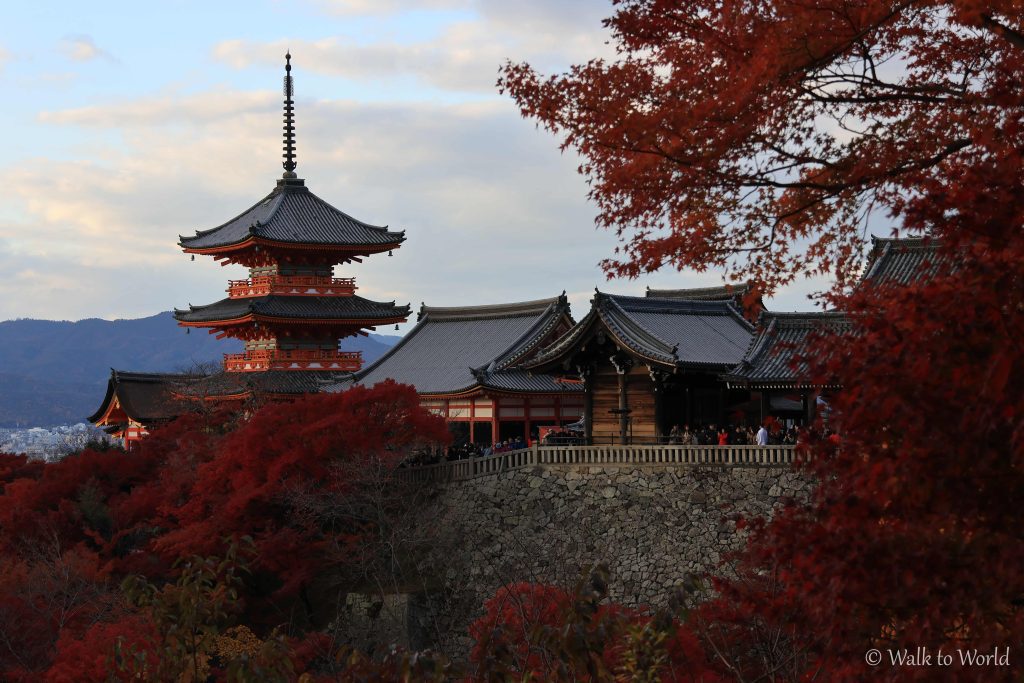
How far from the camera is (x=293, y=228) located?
38.0 m

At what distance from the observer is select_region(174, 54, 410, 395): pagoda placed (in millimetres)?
36906

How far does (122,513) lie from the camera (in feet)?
92.7

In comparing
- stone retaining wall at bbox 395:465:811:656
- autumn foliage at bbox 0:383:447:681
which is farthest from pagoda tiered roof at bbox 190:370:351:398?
stone retaining wall at bbox 395:465:811:656

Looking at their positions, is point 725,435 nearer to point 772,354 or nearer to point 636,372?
point 772,354

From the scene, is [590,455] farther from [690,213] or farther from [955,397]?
[955,397]

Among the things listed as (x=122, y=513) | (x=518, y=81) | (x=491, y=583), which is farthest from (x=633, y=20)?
(x=122, y=513)

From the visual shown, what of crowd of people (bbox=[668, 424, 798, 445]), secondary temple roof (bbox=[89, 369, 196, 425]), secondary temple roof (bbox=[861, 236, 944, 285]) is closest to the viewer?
crowd of people (bbox=[668, 424, 798, 445])

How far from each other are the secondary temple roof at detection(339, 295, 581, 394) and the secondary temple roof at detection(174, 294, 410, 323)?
5.11 feet

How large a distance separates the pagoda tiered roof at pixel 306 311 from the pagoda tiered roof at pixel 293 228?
5.81ft

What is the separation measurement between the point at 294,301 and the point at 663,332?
48.3 feet

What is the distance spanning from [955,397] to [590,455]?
18.3 m

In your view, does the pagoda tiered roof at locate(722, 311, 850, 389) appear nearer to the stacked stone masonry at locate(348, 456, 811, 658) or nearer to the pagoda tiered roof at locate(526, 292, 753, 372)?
the pagoda tiered roof at locate(526, 292, 753, 372)

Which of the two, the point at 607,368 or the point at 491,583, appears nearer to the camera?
the point at 491,583

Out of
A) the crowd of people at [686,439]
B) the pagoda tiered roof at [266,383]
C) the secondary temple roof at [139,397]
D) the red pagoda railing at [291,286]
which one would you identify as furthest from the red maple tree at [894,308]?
the secondary temple roof at [139,397]
